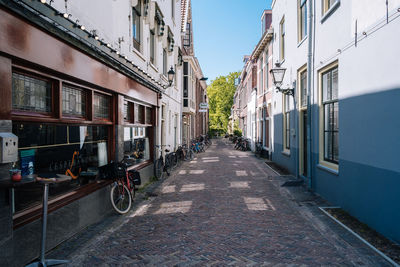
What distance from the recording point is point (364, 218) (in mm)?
4828

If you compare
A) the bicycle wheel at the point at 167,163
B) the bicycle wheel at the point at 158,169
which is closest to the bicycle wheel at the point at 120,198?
the bicycle wheel at the point at 158,169

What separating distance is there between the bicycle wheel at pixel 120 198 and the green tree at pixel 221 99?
46251 millimetres

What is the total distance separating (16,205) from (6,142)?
0.91 metres

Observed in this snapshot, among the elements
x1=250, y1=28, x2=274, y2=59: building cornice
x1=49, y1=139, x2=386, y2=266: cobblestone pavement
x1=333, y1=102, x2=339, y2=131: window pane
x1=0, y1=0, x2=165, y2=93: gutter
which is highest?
x1=250, y1=28, x2=274, y2=59: building cornice

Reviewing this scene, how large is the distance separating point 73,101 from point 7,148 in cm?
199

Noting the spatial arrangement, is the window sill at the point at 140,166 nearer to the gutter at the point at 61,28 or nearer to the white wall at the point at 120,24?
the white wall at the point at 120,24

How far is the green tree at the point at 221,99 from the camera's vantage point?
5253 centimetres

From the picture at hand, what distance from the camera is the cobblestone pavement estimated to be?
363 centimetres

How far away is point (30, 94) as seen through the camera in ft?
12.2

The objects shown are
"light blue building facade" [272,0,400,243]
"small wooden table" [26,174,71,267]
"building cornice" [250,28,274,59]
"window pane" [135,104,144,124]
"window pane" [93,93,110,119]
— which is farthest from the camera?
"building cornice" [250,28,274,59]

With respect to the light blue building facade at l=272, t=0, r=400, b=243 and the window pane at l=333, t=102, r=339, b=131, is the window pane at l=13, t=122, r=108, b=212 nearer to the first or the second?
the light blue building facade at l=272, t=0, r=400, b=243

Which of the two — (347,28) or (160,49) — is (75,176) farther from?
(160,49)

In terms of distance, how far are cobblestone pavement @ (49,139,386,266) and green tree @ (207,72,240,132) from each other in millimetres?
46143

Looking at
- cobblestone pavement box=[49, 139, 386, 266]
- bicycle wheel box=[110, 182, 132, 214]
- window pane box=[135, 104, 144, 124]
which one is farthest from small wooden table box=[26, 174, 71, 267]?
window pane box=[135, 104, 144, 124]
